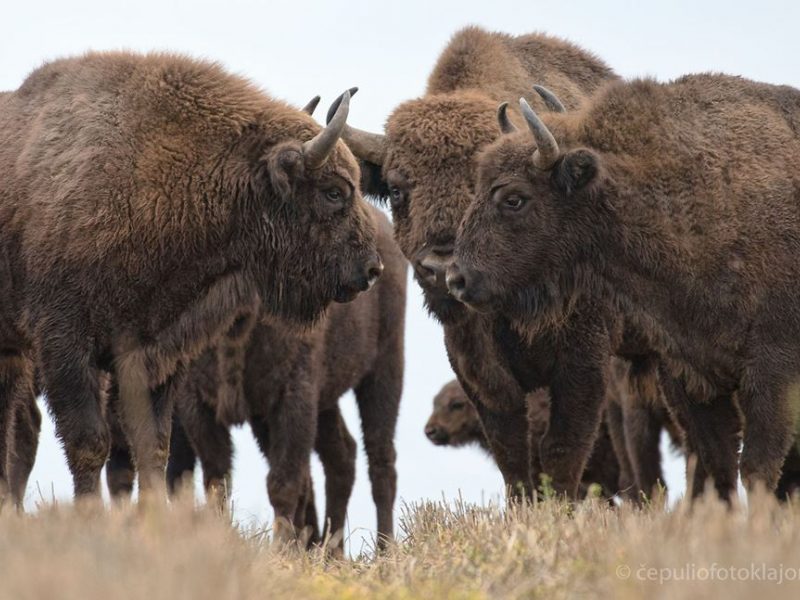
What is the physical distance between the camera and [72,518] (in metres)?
6.61

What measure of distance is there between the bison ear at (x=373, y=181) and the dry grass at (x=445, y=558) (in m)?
3.89

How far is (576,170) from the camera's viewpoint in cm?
940

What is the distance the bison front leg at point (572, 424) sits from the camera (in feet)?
34.9

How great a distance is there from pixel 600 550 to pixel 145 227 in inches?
172

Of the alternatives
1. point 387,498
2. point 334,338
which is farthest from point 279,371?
point 387,498

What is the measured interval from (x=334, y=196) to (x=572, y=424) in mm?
2315

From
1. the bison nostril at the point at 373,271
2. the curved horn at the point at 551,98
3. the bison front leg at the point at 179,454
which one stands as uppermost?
the curved horn at the point at 551,98

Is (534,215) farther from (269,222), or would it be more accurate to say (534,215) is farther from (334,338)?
(334,338)

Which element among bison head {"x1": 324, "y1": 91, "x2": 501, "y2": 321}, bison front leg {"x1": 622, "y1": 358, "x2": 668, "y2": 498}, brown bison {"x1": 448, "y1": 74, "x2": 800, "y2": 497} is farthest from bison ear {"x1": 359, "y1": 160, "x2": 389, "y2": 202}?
bison front leg {"x1": 622, "y1": 358, "x2": 668, "y2": 498}

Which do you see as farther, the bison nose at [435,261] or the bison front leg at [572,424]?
the bison front leg at [572,424]

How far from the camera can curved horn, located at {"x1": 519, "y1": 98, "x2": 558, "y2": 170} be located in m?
9.37

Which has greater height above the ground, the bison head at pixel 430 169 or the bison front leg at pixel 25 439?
the bison head at pixel 430 169

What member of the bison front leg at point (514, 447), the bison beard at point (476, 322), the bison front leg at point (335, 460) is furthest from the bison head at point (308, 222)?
the bison front leg at point (335, 460)

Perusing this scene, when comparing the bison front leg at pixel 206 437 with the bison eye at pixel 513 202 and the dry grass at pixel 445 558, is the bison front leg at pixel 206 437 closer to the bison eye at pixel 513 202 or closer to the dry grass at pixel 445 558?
the bison eye at pixel 513 202
